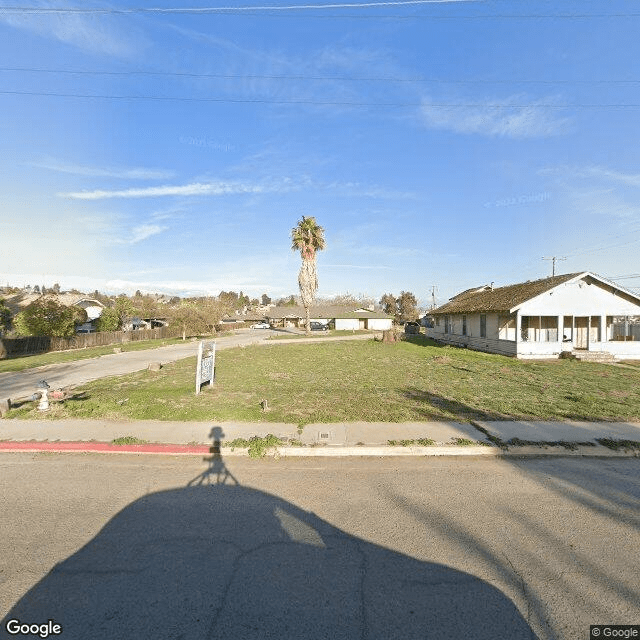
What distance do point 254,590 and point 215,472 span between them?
3017mm

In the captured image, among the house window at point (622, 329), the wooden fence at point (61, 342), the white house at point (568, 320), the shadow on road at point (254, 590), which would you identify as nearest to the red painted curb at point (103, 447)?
the shadow on road at point (254, 590)

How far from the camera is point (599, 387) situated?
41.7 ft

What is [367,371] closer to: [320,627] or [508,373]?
[508,373]

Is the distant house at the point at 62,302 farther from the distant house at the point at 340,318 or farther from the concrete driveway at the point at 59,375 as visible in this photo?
the distant house at the point at 340,318

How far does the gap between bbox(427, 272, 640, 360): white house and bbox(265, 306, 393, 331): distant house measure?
40.3 meters

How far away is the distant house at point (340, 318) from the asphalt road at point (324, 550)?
59520 millimetres

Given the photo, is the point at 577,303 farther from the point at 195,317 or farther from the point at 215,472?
the point at 195,317

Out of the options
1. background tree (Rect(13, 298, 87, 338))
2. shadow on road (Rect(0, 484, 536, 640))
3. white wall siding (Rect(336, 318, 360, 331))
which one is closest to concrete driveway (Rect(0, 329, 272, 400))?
background tree (Rect(13, 298, 87, 338))

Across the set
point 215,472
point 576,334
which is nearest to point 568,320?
point 576,334

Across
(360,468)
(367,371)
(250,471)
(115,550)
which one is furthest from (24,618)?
(367,371)

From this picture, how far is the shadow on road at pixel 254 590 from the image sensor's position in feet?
9.97

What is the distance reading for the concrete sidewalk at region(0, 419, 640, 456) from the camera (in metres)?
6.92

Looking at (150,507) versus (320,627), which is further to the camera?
(150,507)

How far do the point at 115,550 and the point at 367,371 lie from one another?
1321 cm
